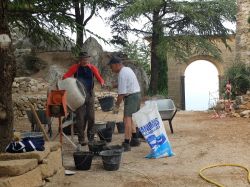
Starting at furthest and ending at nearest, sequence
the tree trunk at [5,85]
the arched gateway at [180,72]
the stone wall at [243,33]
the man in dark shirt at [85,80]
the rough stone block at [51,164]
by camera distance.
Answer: the arched gateway at [180,72] < the stone wall at [243,33] < the man in dark shirt at [85,80] < the tree trunk at [5,85] < the rough stone block at [51,164]

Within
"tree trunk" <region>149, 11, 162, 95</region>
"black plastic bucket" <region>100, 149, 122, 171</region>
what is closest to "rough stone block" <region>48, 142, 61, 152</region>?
"black plastic bucket" <region>100, 149, 122, 171</region>

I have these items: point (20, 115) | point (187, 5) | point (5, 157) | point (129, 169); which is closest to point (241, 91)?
point (187, 5)

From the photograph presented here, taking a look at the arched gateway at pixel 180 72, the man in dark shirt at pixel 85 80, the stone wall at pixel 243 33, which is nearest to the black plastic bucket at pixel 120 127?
the man in dark shirt at pixel 85 80

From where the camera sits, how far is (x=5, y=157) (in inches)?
169

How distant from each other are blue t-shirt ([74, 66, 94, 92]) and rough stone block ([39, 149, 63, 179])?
96.4 inches

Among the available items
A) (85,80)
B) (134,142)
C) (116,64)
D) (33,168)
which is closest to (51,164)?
(33,168)

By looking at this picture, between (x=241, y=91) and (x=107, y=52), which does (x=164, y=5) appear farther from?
(x=241, y=91)

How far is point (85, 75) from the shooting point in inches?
292

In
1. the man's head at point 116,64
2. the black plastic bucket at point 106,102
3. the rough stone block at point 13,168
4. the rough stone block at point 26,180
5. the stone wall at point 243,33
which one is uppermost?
the stone wall at point 243,33

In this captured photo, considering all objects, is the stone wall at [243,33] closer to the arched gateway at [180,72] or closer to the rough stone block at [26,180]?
the arched gateway at [180,72]

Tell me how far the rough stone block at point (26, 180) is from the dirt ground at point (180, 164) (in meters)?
0.60

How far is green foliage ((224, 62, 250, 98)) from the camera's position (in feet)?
44.9

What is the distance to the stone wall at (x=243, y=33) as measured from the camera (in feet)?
48.8

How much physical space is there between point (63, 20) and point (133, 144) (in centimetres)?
304
